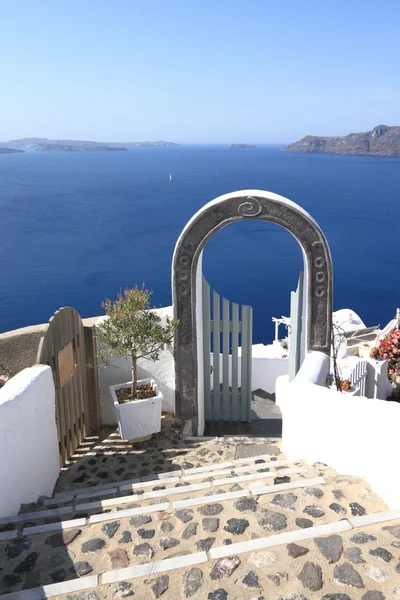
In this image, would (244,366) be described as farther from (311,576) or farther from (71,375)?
(311,576)

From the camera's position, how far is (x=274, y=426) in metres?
8.34

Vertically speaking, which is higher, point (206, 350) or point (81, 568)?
point (81, 568)

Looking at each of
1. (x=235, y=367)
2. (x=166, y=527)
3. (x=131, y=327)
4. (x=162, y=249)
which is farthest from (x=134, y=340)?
(x=162, y=249)

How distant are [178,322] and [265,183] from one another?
9930cm

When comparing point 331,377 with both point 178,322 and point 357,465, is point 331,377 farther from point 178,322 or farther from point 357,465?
point 357,465

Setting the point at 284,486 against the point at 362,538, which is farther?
the point at 284,486

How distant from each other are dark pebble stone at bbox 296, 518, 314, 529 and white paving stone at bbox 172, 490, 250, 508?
0.53 meters

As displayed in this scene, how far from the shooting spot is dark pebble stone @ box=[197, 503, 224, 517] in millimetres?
3779

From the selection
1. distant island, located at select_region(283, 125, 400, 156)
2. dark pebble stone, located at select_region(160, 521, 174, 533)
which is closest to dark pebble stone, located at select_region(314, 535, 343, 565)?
dark pebble stone, located at select_region(160, 521, 174, 533)

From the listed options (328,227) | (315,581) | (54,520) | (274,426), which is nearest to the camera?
(315,581)

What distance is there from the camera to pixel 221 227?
7406mm

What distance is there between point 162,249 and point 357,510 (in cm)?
5172

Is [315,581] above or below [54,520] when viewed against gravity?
above

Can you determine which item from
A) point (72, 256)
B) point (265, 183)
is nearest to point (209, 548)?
point (72, 256)
